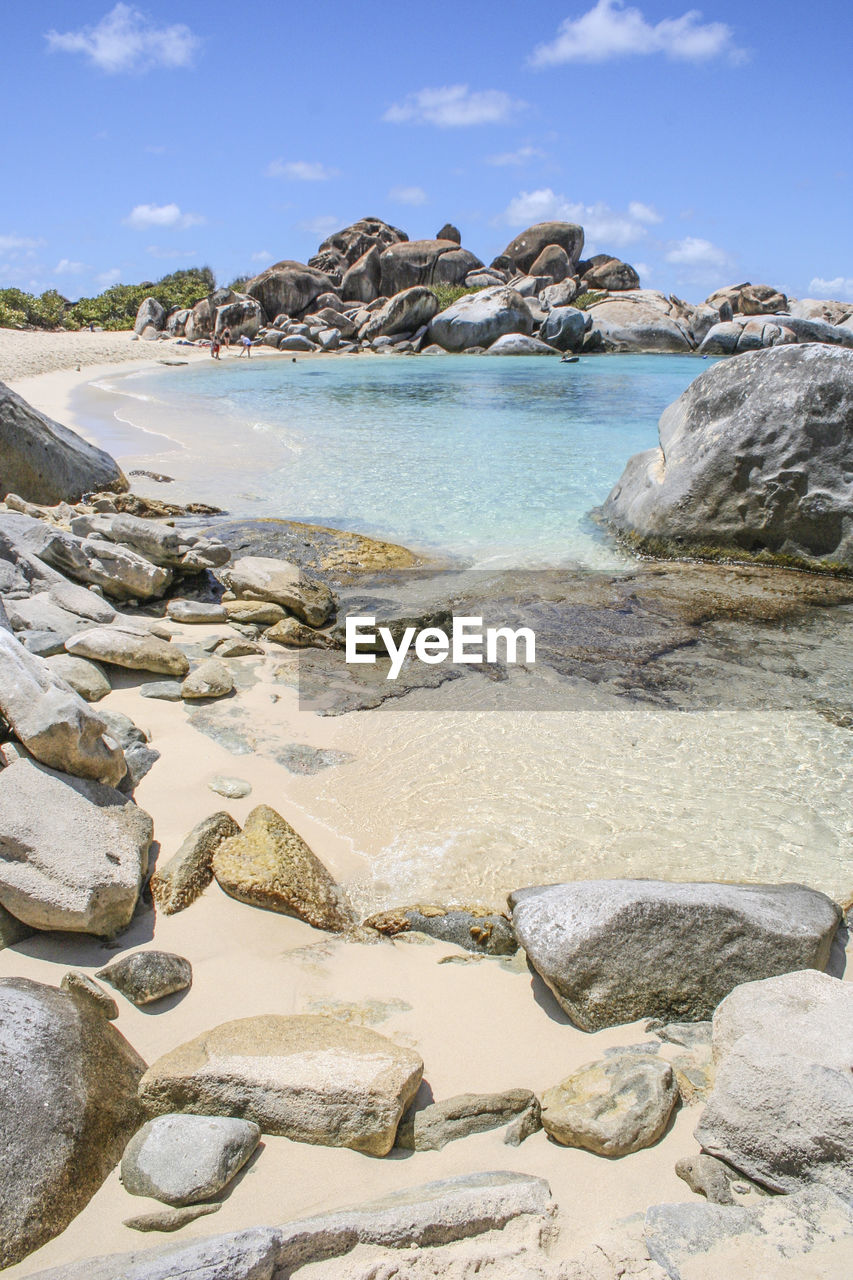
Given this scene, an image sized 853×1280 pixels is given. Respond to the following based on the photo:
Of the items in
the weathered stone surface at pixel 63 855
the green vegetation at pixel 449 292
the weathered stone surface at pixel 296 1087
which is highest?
the green vegetation at pixel 449 292

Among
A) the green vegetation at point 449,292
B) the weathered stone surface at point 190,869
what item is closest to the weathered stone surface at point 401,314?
the green vegetation at point 449,292

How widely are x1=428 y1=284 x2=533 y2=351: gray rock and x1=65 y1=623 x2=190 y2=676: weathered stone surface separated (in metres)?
37.6

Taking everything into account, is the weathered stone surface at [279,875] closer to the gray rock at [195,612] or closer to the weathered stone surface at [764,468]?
the gray rock at [195,612]

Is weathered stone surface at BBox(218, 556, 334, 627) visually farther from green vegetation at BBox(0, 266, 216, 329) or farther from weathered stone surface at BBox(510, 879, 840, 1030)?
green vegetation at BBox(0, 266, 216, 329)

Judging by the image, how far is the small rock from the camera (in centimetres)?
402

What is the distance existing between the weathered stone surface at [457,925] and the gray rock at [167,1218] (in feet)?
4.61

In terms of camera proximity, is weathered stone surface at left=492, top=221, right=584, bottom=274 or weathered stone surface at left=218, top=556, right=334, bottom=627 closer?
weathered stone surface at left=218, top=556, right=334, bottom=627

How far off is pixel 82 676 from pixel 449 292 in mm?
44179

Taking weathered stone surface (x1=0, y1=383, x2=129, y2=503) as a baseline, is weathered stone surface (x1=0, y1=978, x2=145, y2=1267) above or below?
below

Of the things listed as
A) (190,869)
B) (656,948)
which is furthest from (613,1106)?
(190,869)

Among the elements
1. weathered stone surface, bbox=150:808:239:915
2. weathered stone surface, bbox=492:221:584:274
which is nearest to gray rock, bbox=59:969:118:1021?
weathered stone surface, bbox=150:808:239:915

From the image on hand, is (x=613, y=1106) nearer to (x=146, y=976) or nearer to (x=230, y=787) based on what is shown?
(x=146, y=976)

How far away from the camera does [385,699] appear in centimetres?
528

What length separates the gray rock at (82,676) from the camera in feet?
15.3
